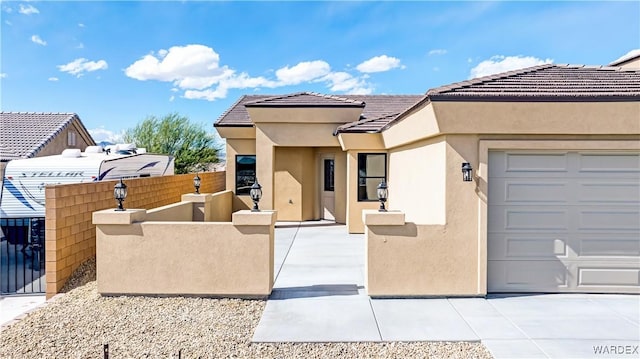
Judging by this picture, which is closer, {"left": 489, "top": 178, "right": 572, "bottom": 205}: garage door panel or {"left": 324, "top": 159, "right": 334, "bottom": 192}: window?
{"left": 489, "top": 178, "right": 572, "bottom": 205}: garage door panel

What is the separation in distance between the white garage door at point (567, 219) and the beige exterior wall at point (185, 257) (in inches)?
175

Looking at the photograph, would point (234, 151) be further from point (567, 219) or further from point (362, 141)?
point (567, 219)

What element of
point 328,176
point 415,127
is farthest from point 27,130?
point 415,127

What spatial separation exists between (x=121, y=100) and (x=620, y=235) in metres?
54.2

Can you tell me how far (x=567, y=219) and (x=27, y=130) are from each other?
94.0 feet

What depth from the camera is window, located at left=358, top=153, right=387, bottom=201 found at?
1284 cm

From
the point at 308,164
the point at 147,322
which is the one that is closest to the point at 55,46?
the point at 308,164

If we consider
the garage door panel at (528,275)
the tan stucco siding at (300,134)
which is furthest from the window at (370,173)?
Result: the garage door panel at (528,275)

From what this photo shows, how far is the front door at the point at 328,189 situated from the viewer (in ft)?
51.8

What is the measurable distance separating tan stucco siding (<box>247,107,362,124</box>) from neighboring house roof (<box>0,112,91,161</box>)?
15401 millimetres

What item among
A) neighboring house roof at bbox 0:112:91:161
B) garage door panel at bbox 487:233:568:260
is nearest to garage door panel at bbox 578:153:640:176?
garage door panel at bbox 487:233:568:260

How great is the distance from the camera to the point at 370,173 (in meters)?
13.0

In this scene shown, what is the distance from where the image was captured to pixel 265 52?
114 ft

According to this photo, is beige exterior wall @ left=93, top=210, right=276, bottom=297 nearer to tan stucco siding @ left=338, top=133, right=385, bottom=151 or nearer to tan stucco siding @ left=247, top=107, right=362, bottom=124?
tan stucco siding @ left=338, top=133, right=385, bottom=151
